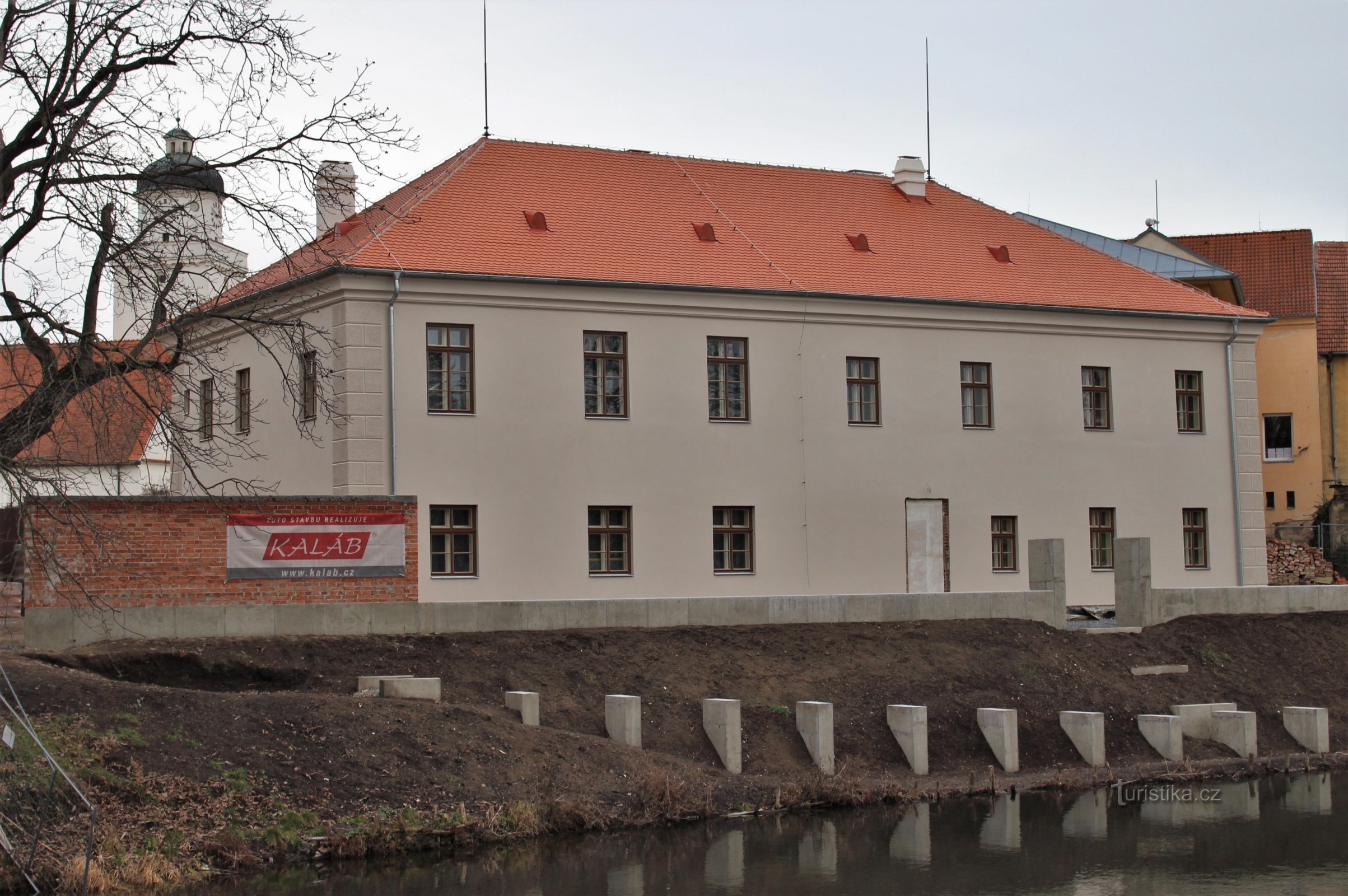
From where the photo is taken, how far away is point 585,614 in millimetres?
22344

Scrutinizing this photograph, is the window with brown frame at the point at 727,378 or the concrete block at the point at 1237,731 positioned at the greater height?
the window with brown frame at the point at 727,378

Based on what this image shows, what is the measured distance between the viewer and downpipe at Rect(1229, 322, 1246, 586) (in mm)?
33281

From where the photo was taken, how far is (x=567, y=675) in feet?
68.7

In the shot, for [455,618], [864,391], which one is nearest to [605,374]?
[864,391]

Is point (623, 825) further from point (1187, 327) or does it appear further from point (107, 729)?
point (1187, 327)

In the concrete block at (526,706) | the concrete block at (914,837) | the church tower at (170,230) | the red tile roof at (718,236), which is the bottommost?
the concrete block at (914,837)

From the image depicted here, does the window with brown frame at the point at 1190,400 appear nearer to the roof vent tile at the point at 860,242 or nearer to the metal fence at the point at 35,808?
the roof vent tile at the point at 860,242

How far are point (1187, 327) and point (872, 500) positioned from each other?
878 cm

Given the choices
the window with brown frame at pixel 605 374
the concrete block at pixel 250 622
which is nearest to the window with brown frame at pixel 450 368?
the window with brown frame at pixel 605 374

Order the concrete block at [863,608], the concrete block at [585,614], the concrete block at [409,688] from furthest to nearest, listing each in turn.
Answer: the concrete block at [863,608] → the concrete block at [585,614] → the concrete block at [409,688]

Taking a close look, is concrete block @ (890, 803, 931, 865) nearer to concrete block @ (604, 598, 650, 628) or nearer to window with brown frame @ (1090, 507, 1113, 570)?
concrete block @ (604, 598, 650, 628)

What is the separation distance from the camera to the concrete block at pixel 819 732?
19531mm

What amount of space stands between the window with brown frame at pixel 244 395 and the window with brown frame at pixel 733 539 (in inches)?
365

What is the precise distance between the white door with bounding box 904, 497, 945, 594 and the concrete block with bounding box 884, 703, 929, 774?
10.3m
